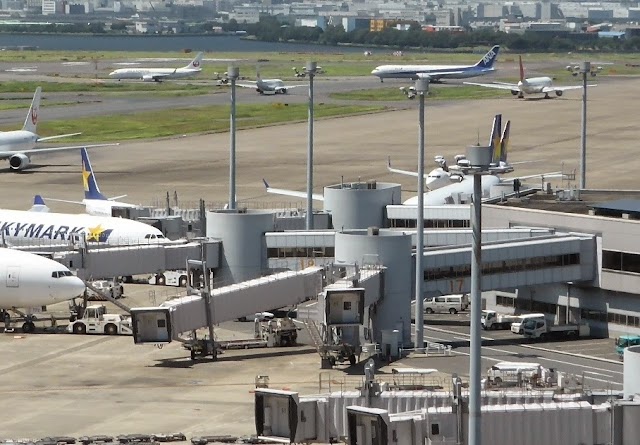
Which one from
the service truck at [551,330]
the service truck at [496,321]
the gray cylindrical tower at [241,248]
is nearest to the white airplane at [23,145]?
the gray cylindrical tower at [241,248]

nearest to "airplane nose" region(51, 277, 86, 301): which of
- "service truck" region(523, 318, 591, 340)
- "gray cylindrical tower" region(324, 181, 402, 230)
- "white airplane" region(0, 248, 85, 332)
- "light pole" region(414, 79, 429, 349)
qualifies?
"white airplane" region(0, 248, 85, 332)

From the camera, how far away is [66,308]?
327 ft

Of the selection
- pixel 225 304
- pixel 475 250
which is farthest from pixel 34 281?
pixel 475 250

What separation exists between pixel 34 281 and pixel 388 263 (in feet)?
59.2

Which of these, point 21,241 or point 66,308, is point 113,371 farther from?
point 21,241

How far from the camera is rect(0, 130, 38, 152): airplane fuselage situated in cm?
16888

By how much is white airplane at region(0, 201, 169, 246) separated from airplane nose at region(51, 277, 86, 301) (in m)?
10.4

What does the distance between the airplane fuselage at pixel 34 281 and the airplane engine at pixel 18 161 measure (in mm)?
76786

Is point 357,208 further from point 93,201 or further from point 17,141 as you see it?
point 17,141

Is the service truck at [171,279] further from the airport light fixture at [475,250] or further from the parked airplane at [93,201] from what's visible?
the airport light fixture at [475,250]

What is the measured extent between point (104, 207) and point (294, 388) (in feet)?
153

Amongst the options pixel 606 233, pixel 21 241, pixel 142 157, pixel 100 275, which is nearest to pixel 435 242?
pixel 606 233

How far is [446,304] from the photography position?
99.7 meters

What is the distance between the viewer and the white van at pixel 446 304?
327 ft
